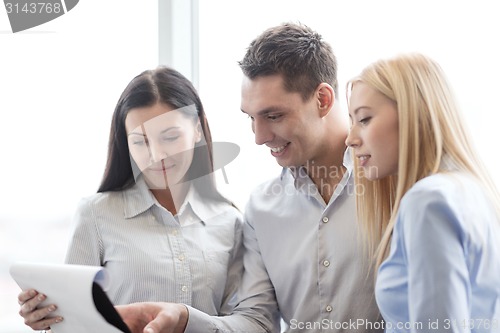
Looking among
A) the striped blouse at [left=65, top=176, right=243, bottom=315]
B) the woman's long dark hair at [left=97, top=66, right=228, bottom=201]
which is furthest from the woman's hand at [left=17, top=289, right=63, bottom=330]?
the woman's long dark hair at [left=97, top=66, right=228, bottom=201]

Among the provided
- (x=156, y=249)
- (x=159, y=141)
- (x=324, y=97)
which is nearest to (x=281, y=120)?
(x=324, y=97)

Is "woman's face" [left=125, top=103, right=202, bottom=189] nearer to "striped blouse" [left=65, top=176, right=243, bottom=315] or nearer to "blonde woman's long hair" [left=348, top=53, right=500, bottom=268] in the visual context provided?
"striped blouse" [left=65, top=176, right=243, bottom=315]

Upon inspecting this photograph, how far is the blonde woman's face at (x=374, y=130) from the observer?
121 cm

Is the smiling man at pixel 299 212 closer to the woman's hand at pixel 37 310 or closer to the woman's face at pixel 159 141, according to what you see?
the woman's face at pixel 159 141

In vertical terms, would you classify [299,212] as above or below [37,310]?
above

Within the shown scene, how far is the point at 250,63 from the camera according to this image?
1592 mm

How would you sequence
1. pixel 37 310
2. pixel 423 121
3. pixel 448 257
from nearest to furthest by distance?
Answer: 1. pixel 448 257
2. pixel 423 121
3. pixel 37 310

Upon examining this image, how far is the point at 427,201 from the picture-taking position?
3.45 ft

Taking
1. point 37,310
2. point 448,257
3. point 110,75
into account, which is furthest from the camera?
point 110,75

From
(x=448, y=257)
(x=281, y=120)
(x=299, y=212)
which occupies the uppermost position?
(x=281, y=120)

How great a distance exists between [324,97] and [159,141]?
1.40ft

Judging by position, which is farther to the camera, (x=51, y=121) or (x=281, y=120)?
(x=51, y=121)

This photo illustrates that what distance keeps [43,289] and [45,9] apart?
3.41 feet

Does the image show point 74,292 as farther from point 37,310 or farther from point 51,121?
point 51,121
